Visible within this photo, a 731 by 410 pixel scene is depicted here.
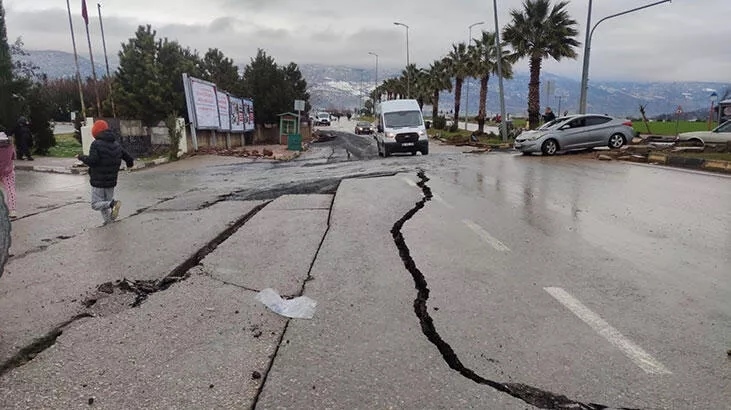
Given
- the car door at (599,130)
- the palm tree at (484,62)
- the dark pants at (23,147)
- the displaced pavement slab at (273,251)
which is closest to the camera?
the displaced pavement slab at (273,251)

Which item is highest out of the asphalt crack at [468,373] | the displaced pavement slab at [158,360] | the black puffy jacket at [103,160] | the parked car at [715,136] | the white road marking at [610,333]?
the black puffy jacket at [103,160]

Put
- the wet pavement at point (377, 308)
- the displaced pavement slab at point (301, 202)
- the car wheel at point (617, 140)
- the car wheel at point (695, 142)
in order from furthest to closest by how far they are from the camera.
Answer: the car wheel at point (617, 140), the car wheel at point (695, 142), the displaced pavement slab at point (301, 202), the wet pavement at point (377, 308)

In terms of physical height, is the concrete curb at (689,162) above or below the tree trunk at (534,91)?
below

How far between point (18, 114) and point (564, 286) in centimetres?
2294

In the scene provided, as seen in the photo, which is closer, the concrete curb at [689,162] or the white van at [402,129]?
the concrete curb at [689,162]

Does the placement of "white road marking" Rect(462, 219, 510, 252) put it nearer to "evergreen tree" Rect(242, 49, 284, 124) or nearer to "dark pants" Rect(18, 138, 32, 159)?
"dark pants" Rect(18, 138, 32, 159)

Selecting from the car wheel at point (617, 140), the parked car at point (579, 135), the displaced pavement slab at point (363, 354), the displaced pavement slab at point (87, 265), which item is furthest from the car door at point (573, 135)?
the displaced pavement slab at point (363, 354)

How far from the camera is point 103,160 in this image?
8062mm

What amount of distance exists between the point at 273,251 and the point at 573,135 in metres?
17.4

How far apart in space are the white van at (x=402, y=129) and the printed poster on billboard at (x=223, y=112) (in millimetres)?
11294

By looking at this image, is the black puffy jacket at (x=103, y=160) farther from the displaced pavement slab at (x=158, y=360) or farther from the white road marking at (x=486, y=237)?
the white road marking at (x=486, y=237)

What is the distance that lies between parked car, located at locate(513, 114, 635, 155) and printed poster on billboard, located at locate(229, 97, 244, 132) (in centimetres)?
1916

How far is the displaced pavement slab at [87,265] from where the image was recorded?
4168 mm

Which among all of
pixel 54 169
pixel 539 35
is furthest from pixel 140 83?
pixel 539 35
